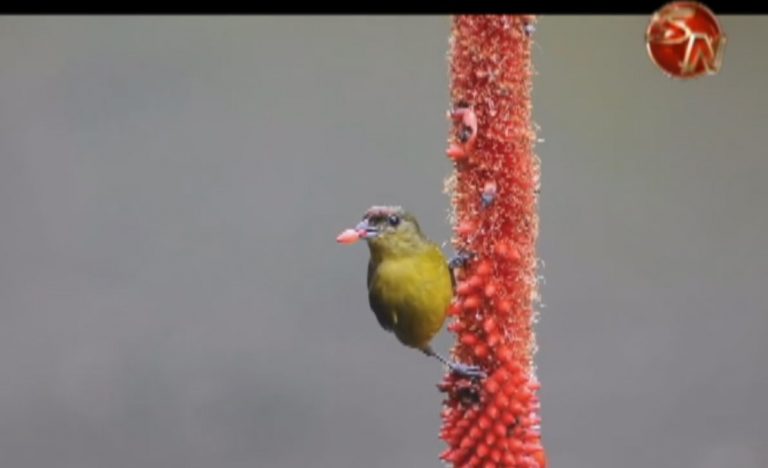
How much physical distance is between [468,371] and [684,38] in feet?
2.30

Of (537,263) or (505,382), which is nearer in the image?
(505,382)

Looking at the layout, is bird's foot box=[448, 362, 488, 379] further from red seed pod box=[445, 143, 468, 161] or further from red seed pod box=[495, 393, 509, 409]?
red seed pod box=[445, 143, 468, 161]

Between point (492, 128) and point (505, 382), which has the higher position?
point (492, 128)

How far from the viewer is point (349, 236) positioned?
2303 millimetres

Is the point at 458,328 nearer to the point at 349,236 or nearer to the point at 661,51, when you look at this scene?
the point at 349,236

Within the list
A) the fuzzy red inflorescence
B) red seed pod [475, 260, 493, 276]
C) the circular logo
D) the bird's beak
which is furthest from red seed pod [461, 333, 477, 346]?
the circular logo

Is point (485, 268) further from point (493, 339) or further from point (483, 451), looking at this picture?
point (483, 451)

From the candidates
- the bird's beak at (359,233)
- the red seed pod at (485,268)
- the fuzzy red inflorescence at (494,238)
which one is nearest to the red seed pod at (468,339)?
the fuzzy red inflorescence at (494,238)

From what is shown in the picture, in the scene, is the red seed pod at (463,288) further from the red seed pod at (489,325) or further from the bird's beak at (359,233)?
the bird's beak at (359,233)

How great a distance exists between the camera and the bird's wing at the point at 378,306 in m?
2.27

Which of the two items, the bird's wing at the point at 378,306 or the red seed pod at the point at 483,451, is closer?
the red seed pod at the point at 483,451

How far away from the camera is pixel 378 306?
2.28m
